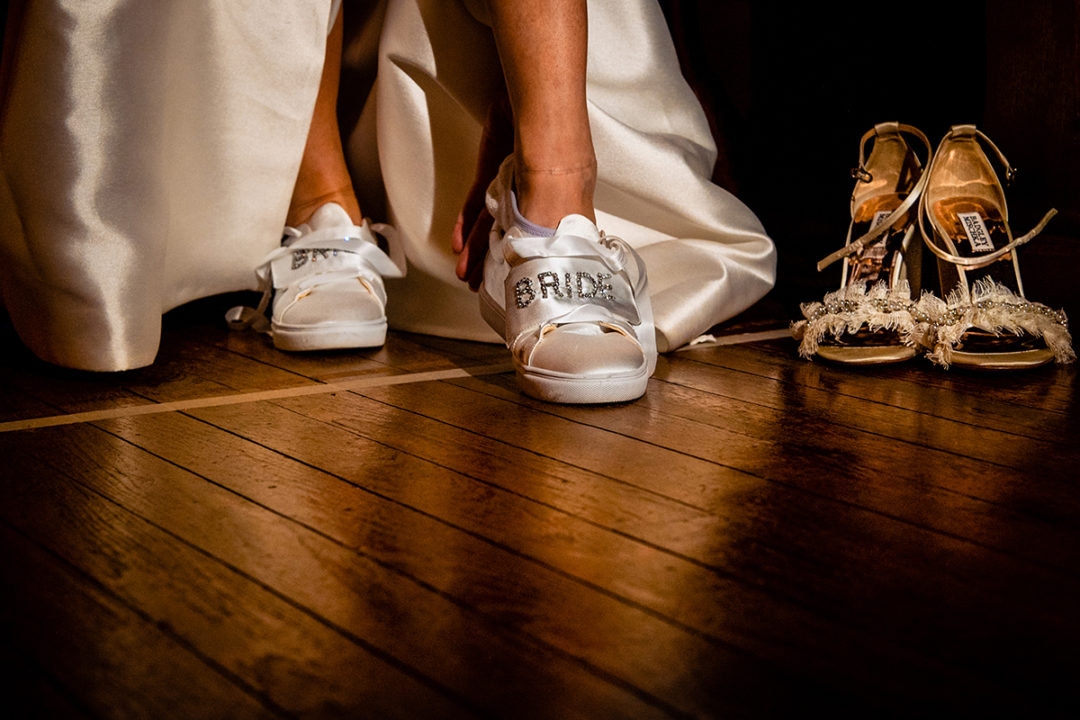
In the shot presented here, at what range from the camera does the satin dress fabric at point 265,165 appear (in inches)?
42.5

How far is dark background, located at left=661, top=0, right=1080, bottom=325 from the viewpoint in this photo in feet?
4.43

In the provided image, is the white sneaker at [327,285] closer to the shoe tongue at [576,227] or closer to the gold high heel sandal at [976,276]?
the shoe tongue at [576,227]

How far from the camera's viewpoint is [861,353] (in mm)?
1149

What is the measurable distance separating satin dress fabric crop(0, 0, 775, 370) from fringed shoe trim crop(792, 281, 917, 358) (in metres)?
0.14

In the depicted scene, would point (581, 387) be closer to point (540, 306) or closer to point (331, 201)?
point (540, 306)

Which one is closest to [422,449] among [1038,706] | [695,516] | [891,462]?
[695,516]

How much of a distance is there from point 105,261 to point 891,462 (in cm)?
82

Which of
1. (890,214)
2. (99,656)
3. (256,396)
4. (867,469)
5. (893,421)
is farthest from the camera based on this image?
(890,214)

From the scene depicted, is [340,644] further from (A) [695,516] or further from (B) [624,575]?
(A) [695,516]

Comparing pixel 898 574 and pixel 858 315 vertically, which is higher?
pixel 858 315

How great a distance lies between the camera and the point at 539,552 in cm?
64

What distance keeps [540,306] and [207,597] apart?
1.70 feet

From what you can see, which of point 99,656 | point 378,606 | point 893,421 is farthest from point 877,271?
point 99,656

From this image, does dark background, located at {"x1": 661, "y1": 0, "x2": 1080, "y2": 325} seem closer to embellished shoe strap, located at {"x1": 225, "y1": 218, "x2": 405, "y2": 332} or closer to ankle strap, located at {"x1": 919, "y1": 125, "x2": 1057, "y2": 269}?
ankle strap, located at {"x1": 919, "y1": 125, "x2": 1057, "y2": 269}
